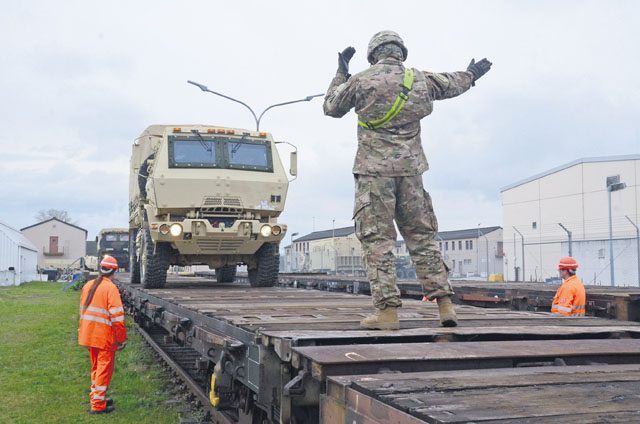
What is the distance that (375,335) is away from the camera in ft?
11.5

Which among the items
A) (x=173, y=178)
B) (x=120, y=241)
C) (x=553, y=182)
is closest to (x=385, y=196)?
(x=173, y=178)

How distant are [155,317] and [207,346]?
8.59 feet

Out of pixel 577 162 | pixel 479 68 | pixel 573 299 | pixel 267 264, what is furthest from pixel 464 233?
pixel 479 68

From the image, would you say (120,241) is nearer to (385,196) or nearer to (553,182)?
(553,182)

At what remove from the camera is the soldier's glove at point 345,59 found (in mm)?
4289

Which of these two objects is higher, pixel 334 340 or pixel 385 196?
pixel 385 196

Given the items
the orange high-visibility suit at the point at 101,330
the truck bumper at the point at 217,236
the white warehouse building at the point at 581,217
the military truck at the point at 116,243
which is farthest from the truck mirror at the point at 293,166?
the military truck at the point at 116,243

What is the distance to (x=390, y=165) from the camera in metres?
4.12

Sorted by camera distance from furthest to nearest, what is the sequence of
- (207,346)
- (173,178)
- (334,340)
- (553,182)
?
(553,182), (173,178), (207,346), (334,340)

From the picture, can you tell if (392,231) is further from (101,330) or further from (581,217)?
(581,217)

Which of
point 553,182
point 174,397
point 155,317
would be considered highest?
point 553,182

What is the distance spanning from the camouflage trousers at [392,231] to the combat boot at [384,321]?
0.12 feet

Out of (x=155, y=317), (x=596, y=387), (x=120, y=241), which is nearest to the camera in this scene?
(x=596, y=387)

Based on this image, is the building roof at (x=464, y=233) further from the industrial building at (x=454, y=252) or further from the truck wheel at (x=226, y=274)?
the truck wheel at (x=226, y=274)
